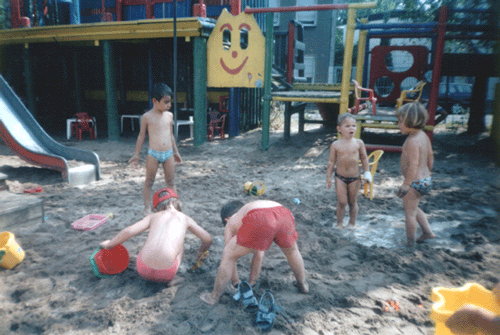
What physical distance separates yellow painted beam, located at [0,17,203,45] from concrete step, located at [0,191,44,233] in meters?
5.81

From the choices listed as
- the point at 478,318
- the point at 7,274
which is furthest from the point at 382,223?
the point at 7,274

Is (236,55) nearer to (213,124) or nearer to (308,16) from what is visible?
(213,124)

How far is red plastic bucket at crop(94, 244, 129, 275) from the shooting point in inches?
113

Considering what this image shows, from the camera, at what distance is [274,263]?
10.6 feet

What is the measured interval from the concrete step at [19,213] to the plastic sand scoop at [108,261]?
1.48m

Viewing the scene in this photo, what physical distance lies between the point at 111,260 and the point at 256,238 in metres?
1.31

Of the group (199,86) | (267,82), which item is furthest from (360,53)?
(199,86)

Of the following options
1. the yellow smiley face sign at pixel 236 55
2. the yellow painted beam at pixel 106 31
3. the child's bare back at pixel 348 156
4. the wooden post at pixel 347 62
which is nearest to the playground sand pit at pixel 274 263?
the child's bare back at pixel 348 156

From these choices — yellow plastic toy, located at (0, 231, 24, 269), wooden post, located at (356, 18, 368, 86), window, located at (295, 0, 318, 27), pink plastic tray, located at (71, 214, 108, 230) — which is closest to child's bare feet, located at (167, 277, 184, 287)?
yellow plastic toy, located at (0, 231, 24, 269)

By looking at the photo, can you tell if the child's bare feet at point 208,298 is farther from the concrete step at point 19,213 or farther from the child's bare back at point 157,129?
the concrete step at point 19,213

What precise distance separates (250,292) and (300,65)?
8.35 m

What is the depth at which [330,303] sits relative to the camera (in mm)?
2600

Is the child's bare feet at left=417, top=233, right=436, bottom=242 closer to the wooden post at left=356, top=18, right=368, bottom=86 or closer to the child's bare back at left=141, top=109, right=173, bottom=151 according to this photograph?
the child's bare back at left=141, top=109, right=173, bottom=151

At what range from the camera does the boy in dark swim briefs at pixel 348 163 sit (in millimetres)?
3896
